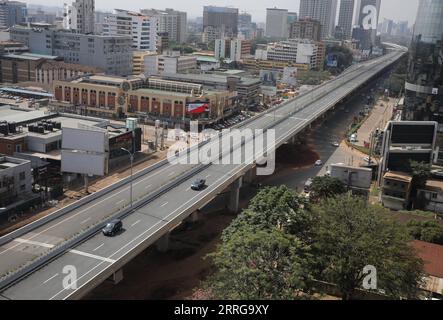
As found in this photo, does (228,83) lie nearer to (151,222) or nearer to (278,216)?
(151,222)

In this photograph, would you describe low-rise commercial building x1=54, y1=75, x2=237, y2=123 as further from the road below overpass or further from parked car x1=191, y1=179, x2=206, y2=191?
parked car x1=191, y1=179, x2=206, y2=191

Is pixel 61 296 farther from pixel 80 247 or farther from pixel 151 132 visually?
pixel 151 132

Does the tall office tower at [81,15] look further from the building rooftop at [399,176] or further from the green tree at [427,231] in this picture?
the green tree at [427,231]

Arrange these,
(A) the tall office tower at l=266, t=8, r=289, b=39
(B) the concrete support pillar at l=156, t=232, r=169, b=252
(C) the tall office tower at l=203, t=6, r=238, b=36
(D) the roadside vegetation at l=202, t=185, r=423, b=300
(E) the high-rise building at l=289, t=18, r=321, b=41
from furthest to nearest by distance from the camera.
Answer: (A) the tall office tower at l=266, t=8, r=289, b=39, (C) the tall office tower at l=203, t=6, r=238, b=36, (E) the high-rise building at l=289, t=18, r=321, b=41, (B) the concrete support pillar at l=156, t=232, r=169, b=252, (D) the roadside vegetation at l=202, t=185, r=423, b=300

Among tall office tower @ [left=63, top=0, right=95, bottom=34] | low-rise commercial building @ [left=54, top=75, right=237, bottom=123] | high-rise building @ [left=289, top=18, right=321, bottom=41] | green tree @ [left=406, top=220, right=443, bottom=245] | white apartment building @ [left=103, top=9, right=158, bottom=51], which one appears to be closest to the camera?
green tree @ [left=406, top=220, right=443, bottom=245]

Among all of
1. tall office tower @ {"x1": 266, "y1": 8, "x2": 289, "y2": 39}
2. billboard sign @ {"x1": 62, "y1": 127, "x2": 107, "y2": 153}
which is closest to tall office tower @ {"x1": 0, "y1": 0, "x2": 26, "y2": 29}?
tall office tower @ {"x1": 266, "y1": 8, "x2": 289, "y2": 39}

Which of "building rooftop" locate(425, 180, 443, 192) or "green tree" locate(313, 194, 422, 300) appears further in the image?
"building rooftop" locate(425, 180, 443, 192)

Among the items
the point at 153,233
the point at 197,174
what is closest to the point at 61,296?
the point at 153,233
